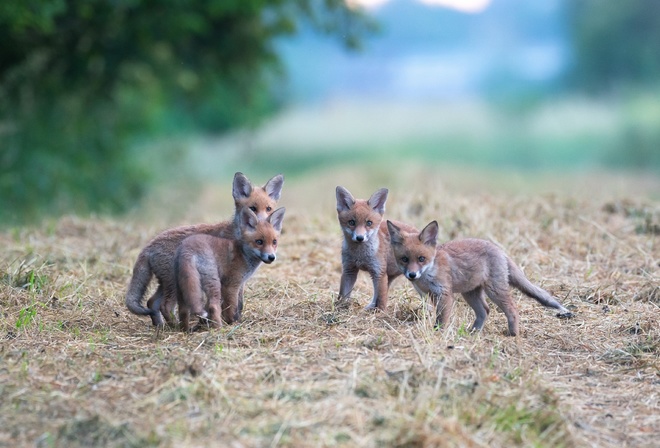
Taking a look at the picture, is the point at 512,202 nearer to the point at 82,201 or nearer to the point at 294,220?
the point at 294,220

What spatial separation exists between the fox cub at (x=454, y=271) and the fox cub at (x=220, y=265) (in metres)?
1.09

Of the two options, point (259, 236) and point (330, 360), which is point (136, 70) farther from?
point (330, 360)

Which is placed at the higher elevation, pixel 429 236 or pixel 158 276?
pixel 429 236

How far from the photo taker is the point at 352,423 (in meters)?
4.81

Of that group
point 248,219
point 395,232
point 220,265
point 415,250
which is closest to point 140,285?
point 220,265

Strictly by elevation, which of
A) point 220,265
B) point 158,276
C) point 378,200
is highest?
point 378,200

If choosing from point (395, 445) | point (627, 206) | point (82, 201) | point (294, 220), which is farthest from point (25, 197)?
point (395, 445)

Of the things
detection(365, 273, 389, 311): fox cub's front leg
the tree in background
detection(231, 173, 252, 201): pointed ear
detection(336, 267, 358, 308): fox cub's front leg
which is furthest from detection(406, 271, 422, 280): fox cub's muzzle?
the tree in background

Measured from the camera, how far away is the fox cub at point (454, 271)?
688cm

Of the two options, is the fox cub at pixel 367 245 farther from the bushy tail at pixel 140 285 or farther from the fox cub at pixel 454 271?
the bushy tail at pixel 140 285

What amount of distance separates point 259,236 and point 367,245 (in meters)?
1.02

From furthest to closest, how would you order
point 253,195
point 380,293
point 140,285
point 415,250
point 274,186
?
point 274,186 → point 253,195 → point 380,293 → point 140,285 → point 415,250

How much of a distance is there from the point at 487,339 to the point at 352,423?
6.87ft

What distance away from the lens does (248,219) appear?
23.8 ft
